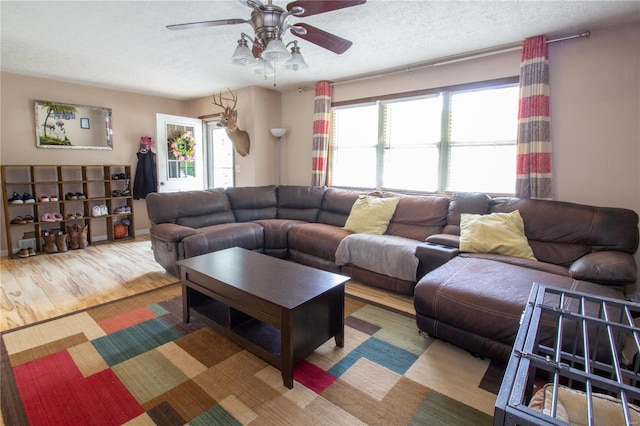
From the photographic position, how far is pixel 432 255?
2.75 m

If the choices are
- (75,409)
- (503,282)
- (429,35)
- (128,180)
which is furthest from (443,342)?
(128,180)

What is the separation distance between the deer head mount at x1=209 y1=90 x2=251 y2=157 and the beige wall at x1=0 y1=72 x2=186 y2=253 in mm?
1428

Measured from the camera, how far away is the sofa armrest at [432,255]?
2.69 m

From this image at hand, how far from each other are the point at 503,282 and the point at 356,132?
2994 millimetres

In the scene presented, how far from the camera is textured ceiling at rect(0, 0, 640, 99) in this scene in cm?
246

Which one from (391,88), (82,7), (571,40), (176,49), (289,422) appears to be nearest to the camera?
(289,422)

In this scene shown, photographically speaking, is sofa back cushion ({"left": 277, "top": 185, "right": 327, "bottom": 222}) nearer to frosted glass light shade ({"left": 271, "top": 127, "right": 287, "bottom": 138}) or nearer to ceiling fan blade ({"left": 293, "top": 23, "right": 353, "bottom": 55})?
frosted glass light shade ({"left": 271, "top": 127, "right": 287, "bottom": 138})

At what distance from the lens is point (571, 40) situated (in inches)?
114

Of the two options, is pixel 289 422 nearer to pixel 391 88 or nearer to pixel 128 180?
pixel 391 88

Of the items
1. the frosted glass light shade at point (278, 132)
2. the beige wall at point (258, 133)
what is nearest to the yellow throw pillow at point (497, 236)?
the frosted glass light shade at point (278, 132)

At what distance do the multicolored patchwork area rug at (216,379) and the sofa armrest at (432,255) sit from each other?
0.55 metres

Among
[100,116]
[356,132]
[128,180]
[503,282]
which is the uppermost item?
[100,116]

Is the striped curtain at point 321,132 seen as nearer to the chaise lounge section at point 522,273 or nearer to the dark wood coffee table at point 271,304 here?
the chaise lounge section at point 522,273

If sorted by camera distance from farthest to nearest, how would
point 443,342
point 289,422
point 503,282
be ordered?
point 443,342 → point 503,282 → point 289,422
